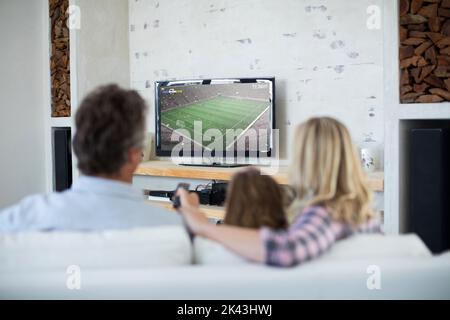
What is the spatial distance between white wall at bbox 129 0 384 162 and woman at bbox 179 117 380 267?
257 cm

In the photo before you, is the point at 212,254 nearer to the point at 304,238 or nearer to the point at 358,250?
the point at 304,238

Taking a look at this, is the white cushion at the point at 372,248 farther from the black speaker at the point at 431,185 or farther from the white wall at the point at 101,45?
the white wall at the point at 101,45

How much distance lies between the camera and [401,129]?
325 centimetres

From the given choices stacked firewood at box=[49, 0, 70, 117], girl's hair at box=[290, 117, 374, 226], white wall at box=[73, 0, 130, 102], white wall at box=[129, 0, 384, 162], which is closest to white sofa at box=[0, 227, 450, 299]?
girl's hair at box=[290, 117, 374, 226]

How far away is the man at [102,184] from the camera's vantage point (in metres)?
1.38

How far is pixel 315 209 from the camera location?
1.33 m

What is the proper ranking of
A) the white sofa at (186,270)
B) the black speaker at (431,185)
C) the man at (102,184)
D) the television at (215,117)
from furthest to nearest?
the television at (215,117)
the black speaker at (431,185)
the man at (102,184)
the white sofa at (186,270)

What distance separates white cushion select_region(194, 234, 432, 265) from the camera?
1287 mm

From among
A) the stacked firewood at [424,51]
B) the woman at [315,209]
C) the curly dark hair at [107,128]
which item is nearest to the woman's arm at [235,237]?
the woman at [315,209]

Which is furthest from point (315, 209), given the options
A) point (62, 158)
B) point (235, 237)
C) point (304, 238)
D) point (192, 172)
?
point (62, 158)

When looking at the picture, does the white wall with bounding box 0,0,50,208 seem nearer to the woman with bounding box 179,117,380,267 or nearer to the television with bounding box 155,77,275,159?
the television with bounding box 155,77,275,159

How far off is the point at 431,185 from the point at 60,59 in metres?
3.40
